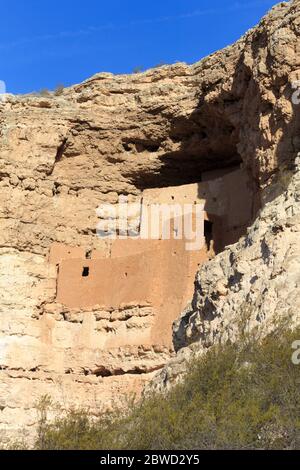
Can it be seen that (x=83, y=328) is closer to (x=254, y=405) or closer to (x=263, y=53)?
(x=263, y=53)

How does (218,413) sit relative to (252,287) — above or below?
below

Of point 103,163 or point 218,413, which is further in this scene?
point 103,163

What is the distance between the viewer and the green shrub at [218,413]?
10.7m

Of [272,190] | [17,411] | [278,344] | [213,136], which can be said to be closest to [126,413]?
[278,344]

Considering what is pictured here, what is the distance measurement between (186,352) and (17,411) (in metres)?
7.36

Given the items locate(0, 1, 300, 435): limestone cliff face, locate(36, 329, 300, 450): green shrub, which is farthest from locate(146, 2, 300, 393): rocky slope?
locate(0, 1, 300, 435): limestone cliff face

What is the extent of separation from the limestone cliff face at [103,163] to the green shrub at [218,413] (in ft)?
16.6

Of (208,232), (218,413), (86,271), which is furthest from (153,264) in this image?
(218,413)

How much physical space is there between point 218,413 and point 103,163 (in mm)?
12643

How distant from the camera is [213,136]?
21.8 metres

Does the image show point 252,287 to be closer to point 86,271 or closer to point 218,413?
point 218,413

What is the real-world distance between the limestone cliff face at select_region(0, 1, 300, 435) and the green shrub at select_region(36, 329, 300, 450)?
5066mm

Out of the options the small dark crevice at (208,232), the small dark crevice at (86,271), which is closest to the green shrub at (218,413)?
the small dark crevice at (208,232)

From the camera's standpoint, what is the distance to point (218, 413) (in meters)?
11.2
